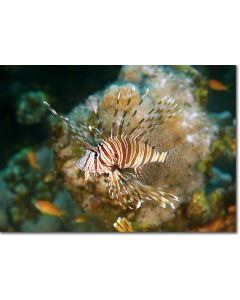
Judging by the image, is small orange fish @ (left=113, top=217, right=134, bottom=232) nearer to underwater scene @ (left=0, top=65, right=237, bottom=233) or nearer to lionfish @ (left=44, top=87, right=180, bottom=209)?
underwater scene @ (left=0, top=65, right=237, bottom=233)

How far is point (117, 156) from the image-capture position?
2.62m

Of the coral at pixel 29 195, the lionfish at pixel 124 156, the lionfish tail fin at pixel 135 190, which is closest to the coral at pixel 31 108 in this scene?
the coral at pixel 29 195

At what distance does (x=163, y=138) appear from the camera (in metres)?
2.87

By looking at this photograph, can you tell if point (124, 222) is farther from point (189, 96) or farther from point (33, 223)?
point (33, 223)

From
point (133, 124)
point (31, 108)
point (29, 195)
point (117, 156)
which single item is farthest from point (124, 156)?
point (31, 108)

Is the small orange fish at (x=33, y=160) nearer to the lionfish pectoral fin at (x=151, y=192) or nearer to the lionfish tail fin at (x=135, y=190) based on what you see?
the lionfish tail fin at (x=135, y=190)

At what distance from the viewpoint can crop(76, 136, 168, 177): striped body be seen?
2.52 m

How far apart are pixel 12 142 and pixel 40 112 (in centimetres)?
98

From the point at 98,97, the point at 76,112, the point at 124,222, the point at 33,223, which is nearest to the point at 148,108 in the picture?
the point at 98,97

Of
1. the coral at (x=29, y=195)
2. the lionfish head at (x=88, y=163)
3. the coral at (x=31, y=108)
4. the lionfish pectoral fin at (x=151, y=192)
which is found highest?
the coral at (x=31, y=108)

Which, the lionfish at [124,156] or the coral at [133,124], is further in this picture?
the coral at [133,124]

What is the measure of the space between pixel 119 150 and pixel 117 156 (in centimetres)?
5

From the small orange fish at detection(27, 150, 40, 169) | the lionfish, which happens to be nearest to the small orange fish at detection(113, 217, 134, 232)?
the lionfish

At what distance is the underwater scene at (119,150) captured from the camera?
8.83 feet
